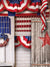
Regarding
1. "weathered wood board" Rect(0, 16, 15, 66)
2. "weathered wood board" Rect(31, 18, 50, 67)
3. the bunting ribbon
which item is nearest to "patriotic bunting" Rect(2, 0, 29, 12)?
"weathered wood board" Rect(0, 16, 15, 66)

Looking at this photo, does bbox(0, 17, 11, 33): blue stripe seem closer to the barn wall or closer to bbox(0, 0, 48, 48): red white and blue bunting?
bbox(0, 0, 48, 48): red white and blue bunting

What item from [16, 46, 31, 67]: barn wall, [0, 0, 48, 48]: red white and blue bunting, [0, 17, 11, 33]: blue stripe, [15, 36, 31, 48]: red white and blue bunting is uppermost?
[0, 0, 48, 48]: red white and blue bunting

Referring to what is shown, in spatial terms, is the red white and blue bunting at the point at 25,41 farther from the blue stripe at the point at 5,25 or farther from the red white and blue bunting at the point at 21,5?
the red white and blue bunting at the point at 21,5

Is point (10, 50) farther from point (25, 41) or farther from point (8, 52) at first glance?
point (25, 41)

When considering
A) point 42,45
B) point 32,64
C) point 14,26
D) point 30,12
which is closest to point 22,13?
point 30,12

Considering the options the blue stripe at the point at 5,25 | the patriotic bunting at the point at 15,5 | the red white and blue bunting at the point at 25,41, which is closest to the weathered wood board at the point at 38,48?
the red white and blue bunting at the point at 25,41

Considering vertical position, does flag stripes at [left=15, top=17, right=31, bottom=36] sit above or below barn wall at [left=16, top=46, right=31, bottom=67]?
above

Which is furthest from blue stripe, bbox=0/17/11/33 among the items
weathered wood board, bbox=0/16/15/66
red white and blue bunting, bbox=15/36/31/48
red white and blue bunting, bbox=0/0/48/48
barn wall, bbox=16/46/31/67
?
barn wall, bbox=16/46/31/67

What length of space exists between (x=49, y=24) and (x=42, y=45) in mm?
390

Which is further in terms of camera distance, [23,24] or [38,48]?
[23,24]

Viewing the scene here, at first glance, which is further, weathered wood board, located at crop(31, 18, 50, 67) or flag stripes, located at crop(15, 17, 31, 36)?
flag stripes, located at crop(15, 17, 31, 36)

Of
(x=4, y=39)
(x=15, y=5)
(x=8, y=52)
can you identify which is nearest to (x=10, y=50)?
(x=8, y=52)

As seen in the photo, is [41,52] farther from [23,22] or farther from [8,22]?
[8,22]

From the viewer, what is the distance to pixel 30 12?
221 centimetres
